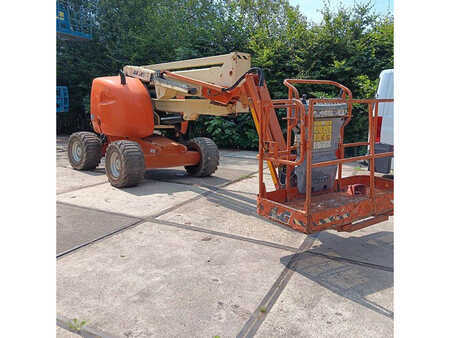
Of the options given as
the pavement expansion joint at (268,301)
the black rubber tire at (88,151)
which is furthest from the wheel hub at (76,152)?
the pavement expansion joint at (268,301)

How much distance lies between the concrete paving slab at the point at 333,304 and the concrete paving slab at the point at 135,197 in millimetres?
2607

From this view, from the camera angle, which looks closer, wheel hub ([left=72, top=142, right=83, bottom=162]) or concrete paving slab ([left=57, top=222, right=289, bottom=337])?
concrete paving slab ([left=57, top=222, right=289, bottom=337])

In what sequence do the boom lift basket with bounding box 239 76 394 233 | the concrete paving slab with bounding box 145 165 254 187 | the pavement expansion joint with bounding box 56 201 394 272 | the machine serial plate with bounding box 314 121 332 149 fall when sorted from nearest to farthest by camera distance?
the boom lift basket with bounding box 239 76 394 233 → the pavement expansion joint with bounding box 56 201 394 272 → the machine serial plate with bounding box 314 121 332 149 → the concrete paving slab with bounding box 145 165 254 187

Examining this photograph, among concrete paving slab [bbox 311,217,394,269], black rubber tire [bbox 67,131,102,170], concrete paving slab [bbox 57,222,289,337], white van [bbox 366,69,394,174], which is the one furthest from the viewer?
black rubber tire [bbox 67,131,102,170]

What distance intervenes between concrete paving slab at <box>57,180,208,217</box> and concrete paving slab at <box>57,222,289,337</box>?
1.05 metres

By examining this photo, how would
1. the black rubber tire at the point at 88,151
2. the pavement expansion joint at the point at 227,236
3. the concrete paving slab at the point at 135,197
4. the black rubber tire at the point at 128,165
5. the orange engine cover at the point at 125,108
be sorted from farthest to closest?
the black rubber tire at the point at 88,151, the orange engine cover at the point at 125,108, the black rubber tire at the point at 128,165, the concrete paving slab at the point at 135,197, the pavement expansion joint at the point at 227,236

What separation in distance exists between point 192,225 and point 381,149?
4017 mm

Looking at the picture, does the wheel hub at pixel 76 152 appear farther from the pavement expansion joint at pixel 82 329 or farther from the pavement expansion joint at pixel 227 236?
the pavement expansion joint at pixel 82 329

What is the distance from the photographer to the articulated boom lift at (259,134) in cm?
397

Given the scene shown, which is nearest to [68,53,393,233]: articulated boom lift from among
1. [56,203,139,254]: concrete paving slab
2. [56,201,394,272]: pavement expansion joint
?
[56,201,394,272]: pavement expansion joint

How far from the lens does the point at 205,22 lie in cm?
1402

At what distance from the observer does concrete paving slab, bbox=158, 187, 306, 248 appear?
464cm

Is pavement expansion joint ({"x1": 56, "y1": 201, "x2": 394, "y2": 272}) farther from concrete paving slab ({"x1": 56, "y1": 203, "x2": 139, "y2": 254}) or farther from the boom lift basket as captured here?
the boom lift basket

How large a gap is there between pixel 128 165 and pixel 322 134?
3.52 meters
